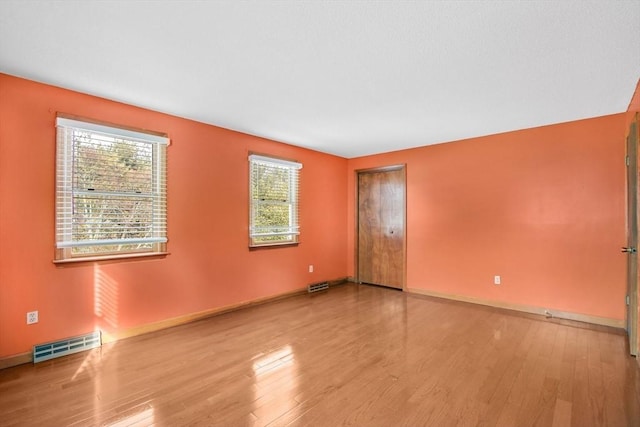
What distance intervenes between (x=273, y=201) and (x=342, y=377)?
2.76 meters

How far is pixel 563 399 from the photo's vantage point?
2018mm

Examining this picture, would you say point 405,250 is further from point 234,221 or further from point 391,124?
point 234,221

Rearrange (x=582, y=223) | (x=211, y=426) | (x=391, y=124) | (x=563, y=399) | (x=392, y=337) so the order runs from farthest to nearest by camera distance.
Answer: (x=391, y=124) → (x=582, y=223) → (x=392, y=337) → (x=563, y=399) → (x=211, y=426)

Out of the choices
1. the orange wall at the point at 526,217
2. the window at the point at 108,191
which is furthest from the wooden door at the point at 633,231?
the window at the point at 108,191

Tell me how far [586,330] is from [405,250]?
2.38m

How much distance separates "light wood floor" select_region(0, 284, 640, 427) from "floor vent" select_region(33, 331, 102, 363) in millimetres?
89

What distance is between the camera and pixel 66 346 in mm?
2672

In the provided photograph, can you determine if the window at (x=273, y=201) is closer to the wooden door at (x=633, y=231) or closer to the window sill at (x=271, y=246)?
the window sill at (x=271, y=246)

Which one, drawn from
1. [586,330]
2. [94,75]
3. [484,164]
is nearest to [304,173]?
[484,164]

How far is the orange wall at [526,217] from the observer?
11.1ft

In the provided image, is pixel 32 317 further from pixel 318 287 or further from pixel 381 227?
pixel 381 227

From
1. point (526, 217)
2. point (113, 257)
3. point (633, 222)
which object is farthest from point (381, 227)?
point (113, 257)

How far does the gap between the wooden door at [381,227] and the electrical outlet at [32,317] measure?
4481 millimetres

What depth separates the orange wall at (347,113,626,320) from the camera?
11.1ft
